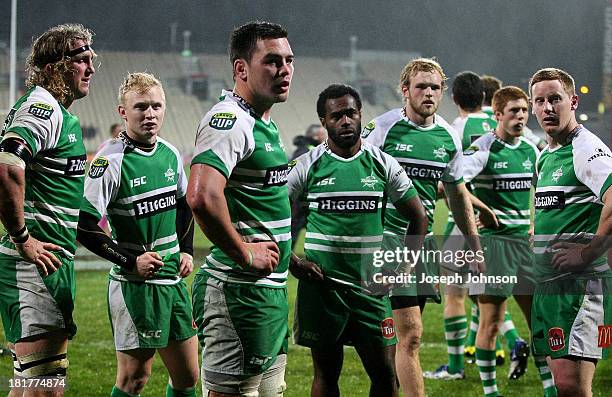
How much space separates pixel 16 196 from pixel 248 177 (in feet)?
3.83

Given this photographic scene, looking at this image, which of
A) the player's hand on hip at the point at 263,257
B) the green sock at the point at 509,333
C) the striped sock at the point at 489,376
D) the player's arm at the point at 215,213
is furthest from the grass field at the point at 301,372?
the player's arm at the point at 215,213

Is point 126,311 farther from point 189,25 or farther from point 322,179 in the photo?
point 189,25

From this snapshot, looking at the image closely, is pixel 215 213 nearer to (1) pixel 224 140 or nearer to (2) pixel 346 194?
(1) pixel 224 140

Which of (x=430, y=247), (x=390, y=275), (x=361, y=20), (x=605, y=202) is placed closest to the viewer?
Answer: (x=605, y=202)

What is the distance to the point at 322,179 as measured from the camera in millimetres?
4762

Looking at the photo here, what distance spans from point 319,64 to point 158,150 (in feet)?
112

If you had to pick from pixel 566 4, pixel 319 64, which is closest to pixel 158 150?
pixel 566 4

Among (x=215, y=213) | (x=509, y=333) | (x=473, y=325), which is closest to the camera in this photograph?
(x=215, y=213)

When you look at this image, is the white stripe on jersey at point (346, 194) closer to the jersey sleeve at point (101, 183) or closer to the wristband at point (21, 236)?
the jersey sleeve at point (101, 183)

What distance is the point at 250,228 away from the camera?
343 centimetres

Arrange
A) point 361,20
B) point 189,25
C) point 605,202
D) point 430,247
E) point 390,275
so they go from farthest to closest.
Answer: point 361,20
point 189,25
point 430,247
point 390,275
point 605,202

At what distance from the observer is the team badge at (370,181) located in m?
4.74

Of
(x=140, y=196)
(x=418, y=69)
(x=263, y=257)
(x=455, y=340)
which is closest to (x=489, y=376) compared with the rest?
(x=455, y=340)

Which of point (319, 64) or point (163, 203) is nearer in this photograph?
point (163, 203)
